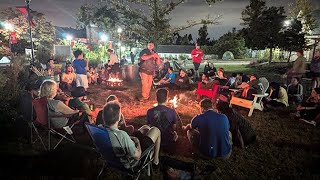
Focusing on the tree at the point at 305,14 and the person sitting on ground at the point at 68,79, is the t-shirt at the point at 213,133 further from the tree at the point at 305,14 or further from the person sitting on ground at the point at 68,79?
the tree at the point at 305,14

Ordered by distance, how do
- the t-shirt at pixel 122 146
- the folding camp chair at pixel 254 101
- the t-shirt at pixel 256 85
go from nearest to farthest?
1. the t-shirt at pixel 122 146
2. the folding camp chair at pixel 254 101
3. the t-shirt at pixel 256 85

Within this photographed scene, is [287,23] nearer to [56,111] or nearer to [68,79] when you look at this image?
[68,79]

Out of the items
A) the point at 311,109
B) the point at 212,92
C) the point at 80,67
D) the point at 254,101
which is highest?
the point at 80,67

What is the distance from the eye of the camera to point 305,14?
121 ft

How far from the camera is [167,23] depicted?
658 inches

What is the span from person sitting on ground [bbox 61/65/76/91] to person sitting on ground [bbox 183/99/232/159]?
7715 mm

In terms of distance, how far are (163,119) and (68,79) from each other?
7438mm

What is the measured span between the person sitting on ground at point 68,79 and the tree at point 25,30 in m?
21.2

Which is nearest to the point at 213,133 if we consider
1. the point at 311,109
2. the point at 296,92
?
the point at 311,109

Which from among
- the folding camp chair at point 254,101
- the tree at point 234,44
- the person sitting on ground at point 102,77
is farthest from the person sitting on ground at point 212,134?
the tree at point 234,44

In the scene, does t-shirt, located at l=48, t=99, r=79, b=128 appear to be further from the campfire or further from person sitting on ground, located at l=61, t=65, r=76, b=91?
the campfire

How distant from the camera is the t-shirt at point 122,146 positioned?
11.4ft

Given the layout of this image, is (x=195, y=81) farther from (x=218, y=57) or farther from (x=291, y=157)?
(x=218, y=57)

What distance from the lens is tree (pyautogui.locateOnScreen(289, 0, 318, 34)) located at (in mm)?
35094
